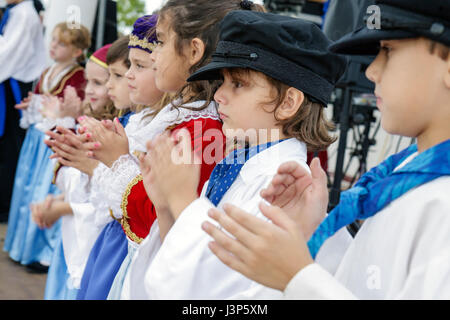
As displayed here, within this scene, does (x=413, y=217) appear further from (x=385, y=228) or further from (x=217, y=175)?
(x=217, y=175)

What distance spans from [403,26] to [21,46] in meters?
4.26

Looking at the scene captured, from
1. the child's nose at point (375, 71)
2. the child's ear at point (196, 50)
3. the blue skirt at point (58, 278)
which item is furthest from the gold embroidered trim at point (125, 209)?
the blue skirt at point (58, 278)

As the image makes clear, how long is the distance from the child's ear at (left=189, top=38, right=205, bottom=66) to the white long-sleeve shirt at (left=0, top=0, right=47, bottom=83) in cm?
333

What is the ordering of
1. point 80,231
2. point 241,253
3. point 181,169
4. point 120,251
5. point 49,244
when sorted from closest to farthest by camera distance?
point 241,253, point 181,169, point 120,251, point 80,231, point 49,244

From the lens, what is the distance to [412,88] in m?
0.93

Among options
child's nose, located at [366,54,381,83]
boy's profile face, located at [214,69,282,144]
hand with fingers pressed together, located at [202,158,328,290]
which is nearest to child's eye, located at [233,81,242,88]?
boy's profile face, located at [214,69,282,144]

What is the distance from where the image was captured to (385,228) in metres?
0.95

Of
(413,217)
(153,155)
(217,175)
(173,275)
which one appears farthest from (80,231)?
(413,217)

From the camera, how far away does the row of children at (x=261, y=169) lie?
0.90 metres

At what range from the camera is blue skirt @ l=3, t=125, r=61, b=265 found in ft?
12.9

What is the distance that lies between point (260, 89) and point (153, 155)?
0.38 m

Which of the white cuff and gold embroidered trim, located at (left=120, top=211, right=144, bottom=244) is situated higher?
the white cuff

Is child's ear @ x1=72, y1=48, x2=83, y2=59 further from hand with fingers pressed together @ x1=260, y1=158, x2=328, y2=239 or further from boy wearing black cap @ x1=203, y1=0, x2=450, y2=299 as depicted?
boy wearing black cap @ x1=203, y1=0, x2=450, y2=299
